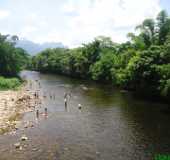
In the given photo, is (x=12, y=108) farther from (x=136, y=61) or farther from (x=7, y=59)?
(x=7, y=59)

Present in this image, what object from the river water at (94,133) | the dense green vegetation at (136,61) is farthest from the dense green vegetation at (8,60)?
the river water at (94,133)

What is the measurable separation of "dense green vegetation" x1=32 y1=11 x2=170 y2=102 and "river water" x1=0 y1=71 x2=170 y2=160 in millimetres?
7497

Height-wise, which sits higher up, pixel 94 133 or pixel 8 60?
pixel 8 60

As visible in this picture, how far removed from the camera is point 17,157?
31078 mm

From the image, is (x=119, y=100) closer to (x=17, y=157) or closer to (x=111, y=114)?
(x=111, y=114)

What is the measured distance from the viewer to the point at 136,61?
224 ft

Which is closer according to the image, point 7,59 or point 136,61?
point 136,61

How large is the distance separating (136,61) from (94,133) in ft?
106

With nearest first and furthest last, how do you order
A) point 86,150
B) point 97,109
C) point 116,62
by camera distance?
point 86,150 < point 97,109 < point 116,62

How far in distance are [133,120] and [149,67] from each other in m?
21.7

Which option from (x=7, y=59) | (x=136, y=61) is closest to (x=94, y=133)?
(x=136, y=61)

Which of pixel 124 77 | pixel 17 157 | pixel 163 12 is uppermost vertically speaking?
pixel 163 12

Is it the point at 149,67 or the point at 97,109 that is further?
the point at 149,67

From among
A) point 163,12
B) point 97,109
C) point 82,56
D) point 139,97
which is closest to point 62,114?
point 97,109
